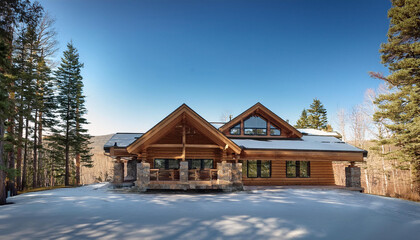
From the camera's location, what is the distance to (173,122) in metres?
12.8

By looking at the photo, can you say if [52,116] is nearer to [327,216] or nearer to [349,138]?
[327,216]

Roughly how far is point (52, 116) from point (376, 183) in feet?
138

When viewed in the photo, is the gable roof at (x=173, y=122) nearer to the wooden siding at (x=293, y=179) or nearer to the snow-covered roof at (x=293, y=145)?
the snow-covered roof at (x=293, y=145)

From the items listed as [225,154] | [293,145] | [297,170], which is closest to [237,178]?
[225,154]

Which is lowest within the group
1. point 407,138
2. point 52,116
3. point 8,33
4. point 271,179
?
point 271,179

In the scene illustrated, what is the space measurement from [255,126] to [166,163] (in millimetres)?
7980

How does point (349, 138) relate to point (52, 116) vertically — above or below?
below

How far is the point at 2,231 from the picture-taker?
5188 millimetres

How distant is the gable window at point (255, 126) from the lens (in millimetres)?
17069

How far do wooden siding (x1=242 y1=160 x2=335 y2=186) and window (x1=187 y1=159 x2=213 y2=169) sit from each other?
8.82 ft

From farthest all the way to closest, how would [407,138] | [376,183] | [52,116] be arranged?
[376,183] < [52,116] < [407,138]

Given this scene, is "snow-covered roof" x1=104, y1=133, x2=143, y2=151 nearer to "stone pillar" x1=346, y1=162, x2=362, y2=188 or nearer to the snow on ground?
the snow on ground

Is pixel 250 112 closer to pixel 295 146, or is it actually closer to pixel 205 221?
pixel 295 146

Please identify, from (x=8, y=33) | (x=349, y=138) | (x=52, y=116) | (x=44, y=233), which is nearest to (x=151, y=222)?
(x=44, y=233)
